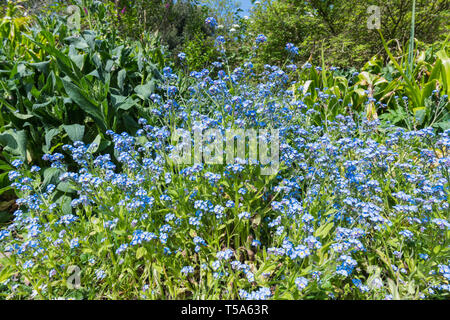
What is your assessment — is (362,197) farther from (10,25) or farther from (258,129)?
(10,25)

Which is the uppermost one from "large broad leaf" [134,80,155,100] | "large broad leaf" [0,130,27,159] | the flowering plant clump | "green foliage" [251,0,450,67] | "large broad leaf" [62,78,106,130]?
"green foliage" [251,0,450,67]

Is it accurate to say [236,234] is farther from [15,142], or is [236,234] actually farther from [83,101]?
[15,142]

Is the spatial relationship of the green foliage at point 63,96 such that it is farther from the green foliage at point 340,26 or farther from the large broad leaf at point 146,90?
the green foliage at point 340,26

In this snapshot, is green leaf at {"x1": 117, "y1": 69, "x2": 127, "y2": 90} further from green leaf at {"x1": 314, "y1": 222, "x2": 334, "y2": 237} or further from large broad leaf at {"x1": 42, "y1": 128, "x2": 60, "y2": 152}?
green leaf at {"x1": 314, "y1": 222, "x2": 334, "y2": 237}

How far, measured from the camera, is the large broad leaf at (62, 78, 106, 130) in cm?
244

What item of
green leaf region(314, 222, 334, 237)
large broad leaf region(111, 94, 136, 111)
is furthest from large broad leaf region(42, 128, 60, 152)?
green leaf region(314, 222, 334, 237)

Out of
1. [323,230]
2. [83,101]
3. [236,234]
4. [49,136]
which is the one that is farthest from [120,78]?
[323,230]

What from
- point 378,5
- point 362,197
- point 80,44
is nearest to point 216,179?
point 362,197

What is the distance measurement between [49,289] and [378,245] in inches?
82.9

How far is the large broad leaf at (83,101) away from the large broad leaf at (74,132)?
0.18 metres

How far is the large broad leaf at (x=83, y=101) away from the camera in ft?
8.00

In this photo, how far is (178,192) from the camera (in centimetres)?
180

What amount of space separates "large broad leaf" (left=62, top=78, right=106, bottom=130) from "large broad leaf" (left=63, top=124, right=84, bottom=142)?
0.18 m

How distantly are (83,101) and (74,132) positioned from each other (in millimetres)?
296
